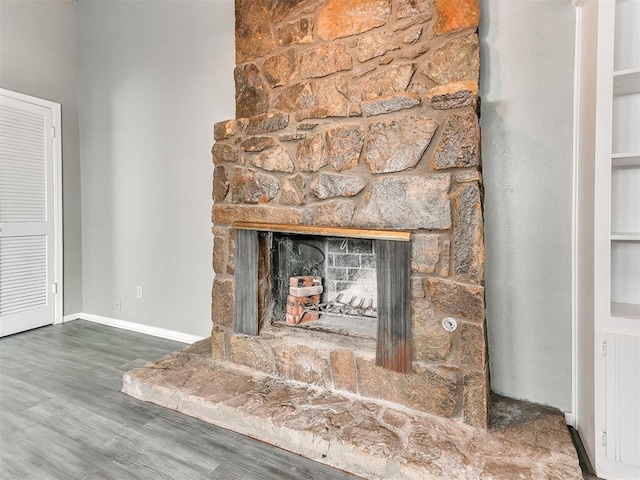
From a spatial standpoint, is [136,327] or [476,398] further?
[136,327]

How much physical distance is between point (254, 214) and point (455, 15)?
1452 millimetres

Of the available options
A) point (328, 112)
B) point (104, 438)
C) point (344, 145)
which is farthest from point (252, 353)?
point (328, 112)

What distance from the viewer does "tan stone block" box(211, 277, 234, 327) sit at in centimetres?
220

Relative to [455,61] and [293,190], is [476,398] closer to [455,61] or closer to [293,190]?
[293,190]

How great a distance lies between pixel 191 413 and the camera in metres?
1.85

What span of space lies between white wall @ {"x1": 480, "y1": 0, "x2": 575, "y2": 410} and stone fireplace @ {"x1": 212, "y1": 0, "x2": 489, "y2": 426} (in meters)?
0.34

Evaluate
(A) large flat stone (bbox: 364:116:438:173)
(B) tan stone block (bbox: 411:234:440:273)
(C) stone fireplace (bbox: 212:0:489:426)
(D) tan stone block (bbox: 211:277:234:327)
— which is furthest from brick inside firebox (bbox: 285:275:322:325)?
(A) large flat stone (bbox: 364:116:438:173)

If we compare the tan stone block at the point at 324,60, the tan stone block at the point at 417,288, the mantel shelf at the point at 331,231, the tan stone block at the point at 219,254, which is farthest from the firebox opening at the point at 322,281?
the tan stone block at the point at 324,60

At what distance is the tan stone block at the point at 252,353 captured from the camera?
2074 mm

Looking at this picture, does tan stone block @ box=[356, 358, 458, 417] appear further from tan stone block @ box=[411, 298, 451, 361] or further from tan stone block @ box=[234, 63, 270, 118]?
tan stone block @ box=[234, 63, 270, 118]

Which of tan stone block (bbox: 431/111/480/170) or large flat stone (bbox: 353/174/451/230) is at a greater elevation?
tan stone block (bbox: 431/111/480/170)

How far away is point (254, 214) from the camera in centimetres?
209

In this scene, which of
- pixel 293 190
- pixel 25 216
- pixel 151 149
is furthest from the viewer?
pixel 25 216

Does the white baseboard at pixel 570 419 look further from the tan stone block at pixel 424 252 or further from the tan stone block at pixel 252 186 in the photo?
the tan stone block at pixel 252 186
